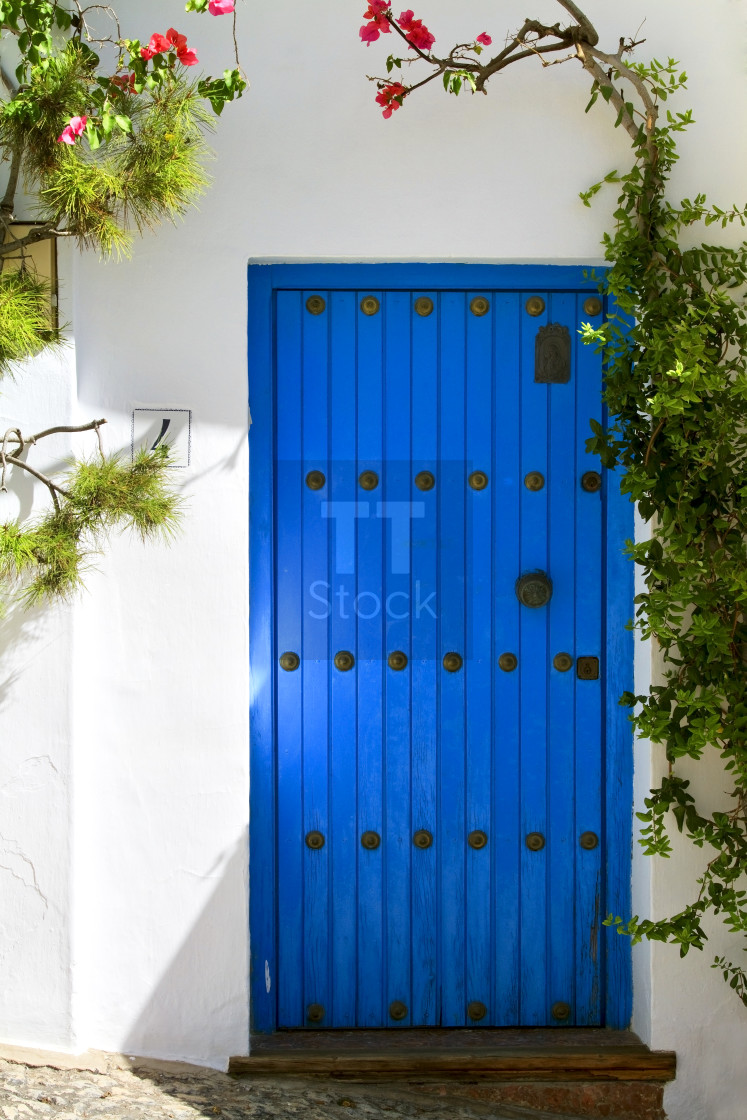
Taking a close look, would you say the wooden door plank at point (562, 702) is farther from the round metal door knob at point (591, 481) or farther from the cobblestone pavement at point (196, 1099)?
the cobblestone pavement at point (196, 1099)

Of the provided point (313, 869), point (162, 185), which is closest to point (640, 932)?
point (313, 869)

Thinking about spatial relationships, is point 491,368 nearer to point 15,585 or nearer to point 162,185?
point 162,185

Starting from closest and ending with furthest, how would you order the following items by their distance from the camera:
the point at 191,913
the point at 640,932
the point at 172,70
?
the point at 172,70
the point at 640,932
the point at 191,913

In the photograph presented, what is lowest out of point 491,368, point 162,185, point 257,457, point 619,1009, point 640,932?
point 619,1009

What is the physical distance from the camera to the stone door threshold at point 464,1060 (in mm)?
2424

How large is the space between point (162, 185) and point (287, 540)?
921 millimetres

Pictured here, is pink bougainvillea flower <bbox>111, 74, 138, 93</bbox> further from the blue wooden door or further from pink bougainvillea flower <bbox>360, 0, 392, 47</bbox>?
the blue wooden door

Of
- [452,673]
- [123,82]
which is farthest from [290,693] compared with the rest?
[123,82]

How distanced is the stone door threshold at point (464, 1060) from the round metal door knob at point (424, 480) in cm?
146

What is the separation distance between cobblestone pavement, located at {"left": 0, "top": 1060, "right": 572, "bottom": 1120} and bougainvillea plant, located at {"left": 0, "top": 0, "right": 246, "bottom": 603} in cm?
115

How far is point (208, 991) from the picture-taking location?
2432mm

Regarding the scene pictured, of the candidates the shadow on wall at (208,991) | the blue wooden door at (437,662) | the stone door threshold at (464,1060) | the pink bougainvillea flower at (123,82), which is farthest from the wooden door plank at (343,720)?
the pink bougainvillea flower at (123,82)

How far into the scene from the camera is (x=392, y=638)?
8.43 feet

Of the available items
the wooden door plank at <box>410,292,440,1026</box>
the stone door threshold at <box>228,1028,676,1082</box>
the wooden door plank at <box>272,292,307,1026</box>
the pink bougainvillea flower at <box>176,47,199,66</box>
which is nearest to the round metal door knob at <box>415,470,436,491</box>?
the wooden door plank at <box>410,292,440,1026</box>
